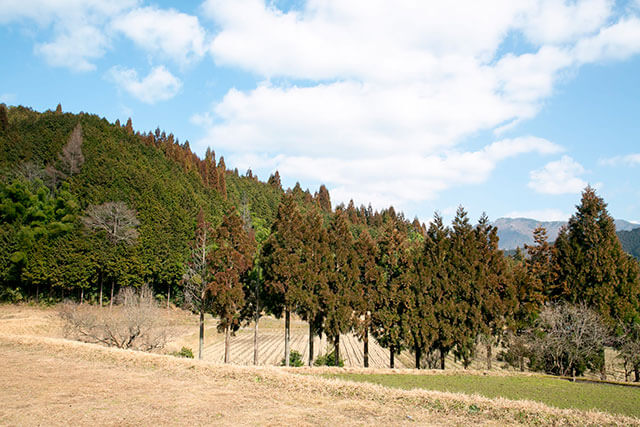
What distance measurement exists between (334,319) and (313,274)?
3.29 meters

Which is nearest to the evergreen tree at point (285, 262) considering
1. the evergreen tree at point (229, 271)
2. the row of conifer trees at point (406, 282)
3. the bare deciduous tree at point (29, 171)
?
the row of conifer trees at point (406, 282)

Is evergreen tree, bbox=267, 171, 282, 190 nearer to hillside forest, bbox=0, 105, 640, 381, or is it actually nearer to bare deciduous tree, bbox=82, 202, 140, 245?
bare deciduous tree, bbox=82, 202, 140, 245

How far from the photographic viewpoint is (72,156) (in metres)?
61.8

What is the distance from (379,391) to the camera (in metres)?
13.4

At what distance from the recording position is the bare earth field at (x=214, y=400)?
10117mm

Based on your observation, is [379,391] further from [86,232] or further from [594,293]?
[86,232]

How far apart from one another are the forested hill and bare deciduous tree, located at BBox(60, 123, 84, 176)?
219mm

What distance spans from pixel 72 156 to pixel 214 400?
62768 millimetres

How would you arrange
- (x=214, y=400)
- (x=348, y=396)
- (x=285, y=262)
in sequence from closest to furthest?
1. (x=214, y=400)
2. (x=348, y=396)
3. (x=285, y=262)

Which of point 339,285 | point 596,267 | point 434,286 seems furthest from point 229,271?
point 596,267

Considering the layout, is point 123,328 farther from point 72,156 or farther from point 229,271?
point 72,156

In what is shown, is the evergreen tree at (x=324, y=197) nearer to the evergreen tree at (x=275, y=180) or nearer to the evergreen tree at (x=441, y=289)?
the evergreen tree at (x=275, y=180)

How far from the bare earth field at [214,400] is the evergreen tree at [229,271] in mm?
9021

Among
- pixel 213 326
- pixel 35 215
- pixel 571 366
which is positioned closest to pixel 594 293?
pixel 571 366
